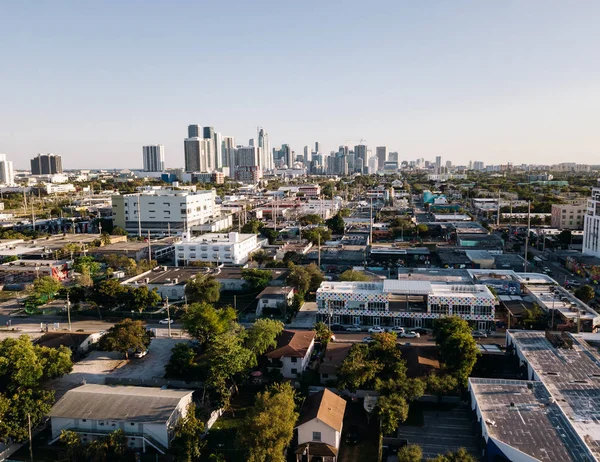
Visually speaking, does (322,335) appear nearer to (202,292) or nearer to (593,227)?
(202,292)

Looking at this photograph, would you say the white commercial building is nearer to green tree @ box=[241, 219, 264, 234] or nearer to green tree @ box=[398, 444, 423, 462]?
green tree @ box=[241, 219, 264, 234]

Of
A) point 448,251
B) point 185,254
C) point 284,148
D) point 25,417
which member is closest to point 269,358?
point 25,417

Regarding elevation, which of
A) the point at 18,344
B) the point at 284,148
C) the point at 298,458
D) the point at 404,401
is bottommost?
the point at 298,458

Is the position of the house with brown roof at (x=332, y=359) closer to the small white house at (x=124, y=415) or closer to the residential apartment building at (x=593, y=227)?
the small white house at (x=124, y=415)

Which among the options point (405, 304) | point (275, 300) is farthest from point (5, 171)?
point (405, 304)

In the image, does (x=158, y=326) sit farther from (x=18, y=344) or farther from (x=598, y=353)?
(x=598, y=353)
